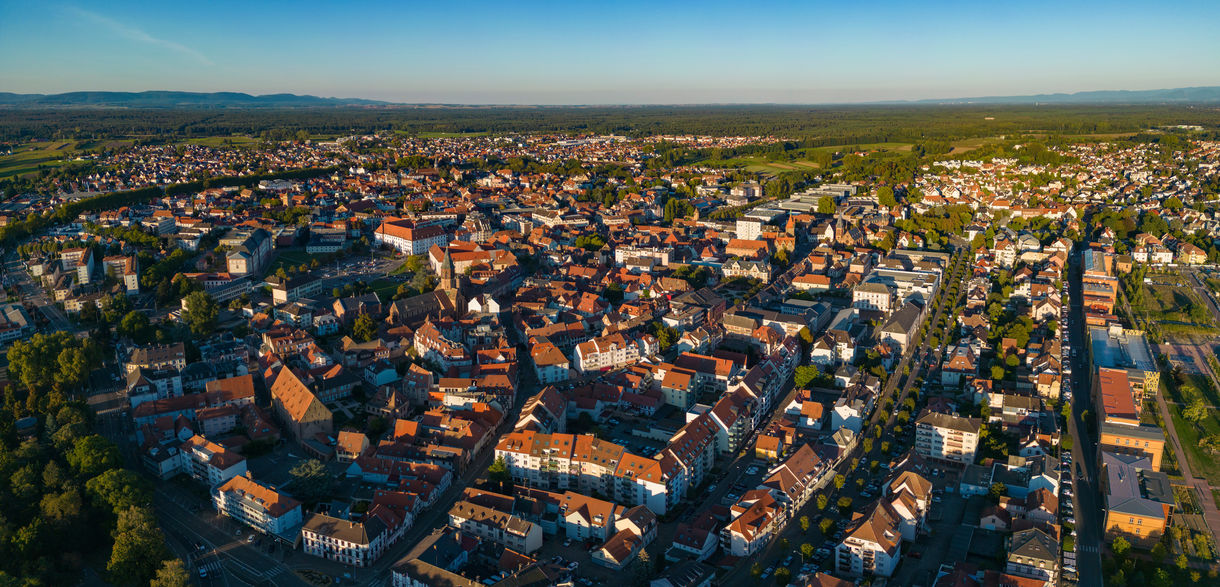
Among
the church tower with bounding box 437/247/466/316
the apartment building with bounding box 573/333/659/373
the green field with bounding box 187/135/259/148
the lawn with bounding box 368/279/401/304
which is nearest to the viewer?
the apartment building with bounding box 573/333/659/373

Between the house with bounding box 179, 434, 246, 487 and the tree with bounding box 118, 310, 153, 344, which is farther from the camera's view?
the tree with bounding box 118, 310, 153, 344

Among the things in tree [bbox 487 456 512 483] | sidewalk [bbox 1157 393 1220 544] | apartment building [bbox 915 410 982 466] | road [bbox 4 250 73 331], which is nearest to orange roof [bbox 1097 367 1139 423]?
sidewalk [bbox 1157 393 1220 544]

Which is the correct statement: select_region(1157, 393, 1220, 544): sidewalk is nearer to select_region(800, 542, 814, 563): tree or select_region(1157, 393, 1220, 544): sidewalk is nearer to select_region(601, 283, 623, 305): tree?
select_region(800, 542, 814, 563): tree

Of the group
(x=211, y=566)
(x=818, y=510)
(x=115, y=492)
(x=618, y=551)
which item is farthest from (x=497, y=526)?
(x=115, y=492)

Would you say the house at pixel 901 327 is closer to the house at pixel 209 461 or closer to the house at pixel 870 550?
the house at pixel 870 550

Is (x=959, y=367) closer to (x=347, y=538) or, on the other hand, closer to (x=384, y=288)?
(x=347, y=538)

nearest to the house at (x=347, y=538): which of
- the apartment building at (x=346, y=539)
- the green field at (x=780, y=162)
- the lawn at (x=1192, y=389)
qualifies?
the apartment building at (x=346, y=539)

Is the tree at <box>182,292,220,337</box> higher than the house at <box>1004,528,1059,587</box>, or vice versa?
the tree at <box>182,292,220,337</box>
